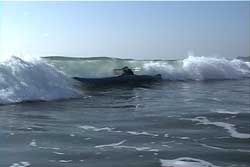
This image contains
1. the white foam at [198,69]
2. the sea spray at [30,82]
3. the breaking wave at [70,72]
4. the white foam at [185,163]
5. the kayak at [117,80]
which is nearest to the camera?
the white foam at [185,163]

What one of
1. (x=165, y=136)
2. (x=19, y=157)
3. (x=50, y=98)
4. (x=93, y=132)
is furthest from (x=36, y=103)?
(x=19, y=157)

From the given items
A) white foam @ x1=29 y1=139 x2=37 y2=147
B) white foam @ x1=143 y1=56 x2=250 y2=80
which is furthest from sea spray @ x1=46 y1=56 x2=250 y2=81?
white foam @ x1=29 y1=139 x2=37 y2=147

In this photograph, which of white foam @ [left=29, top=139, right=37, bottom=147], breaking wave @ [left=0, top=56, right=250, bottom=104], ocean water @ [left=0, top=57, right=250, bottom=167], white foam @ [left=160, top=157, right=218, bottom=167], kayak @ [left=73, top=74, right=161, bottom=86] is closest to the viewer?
white foam @ [left=160, top=157, right=218, bottom=167]

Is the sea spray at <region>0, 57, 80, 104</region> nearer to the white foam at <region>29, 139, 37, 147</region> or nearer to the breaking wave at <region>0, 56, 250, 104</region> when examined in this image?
the breaking wave at <region>0, 56, 250, 104</region>

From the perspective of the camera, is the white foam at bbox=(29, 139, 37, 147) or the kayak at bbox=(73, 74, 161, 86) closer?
the white foam at bbox=(29, 139, 37, 147)

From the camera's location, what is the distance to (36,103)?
657 inches

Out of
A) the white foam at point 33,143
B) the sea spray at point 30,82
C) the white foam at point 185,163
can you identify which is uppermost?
the sea spray at point 30,82

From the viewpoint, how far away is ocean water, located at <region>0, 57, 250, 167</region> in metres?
8.44

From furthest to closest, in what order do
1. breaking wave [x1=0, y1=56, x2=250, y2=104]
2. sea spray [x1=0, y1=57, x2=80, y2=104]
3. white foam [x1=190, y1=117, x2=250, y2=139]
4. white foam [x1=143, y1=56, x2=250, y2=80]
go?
white foam [x1=143, y1=56, x2=250, y2=80] < breaking wave [x1=0, y1=56, x2=250, y2=104] < sea spray [x1=0, y1=57, x2=80, y2=104] < white foam [x1=190, y1=117, x2=250, y2=139]

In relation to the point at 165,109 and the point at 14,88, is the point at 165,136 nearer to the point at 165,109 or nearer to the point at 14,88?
the point at 165,109

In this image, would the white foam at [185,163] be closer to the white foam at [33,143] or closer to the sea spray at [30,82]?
the white foam at [33,143]

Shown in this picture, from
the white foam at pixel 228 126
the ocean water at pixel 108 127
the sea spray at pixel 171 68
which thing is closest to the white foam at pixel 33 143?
the ocean water at pixel 108 127

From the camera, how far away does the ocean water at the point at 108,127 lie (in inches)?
332

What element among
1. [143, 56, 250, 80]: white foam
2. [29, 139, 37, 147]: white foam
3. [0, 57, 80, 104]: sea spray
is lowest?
[29, 139, 37, 147]: white foam
